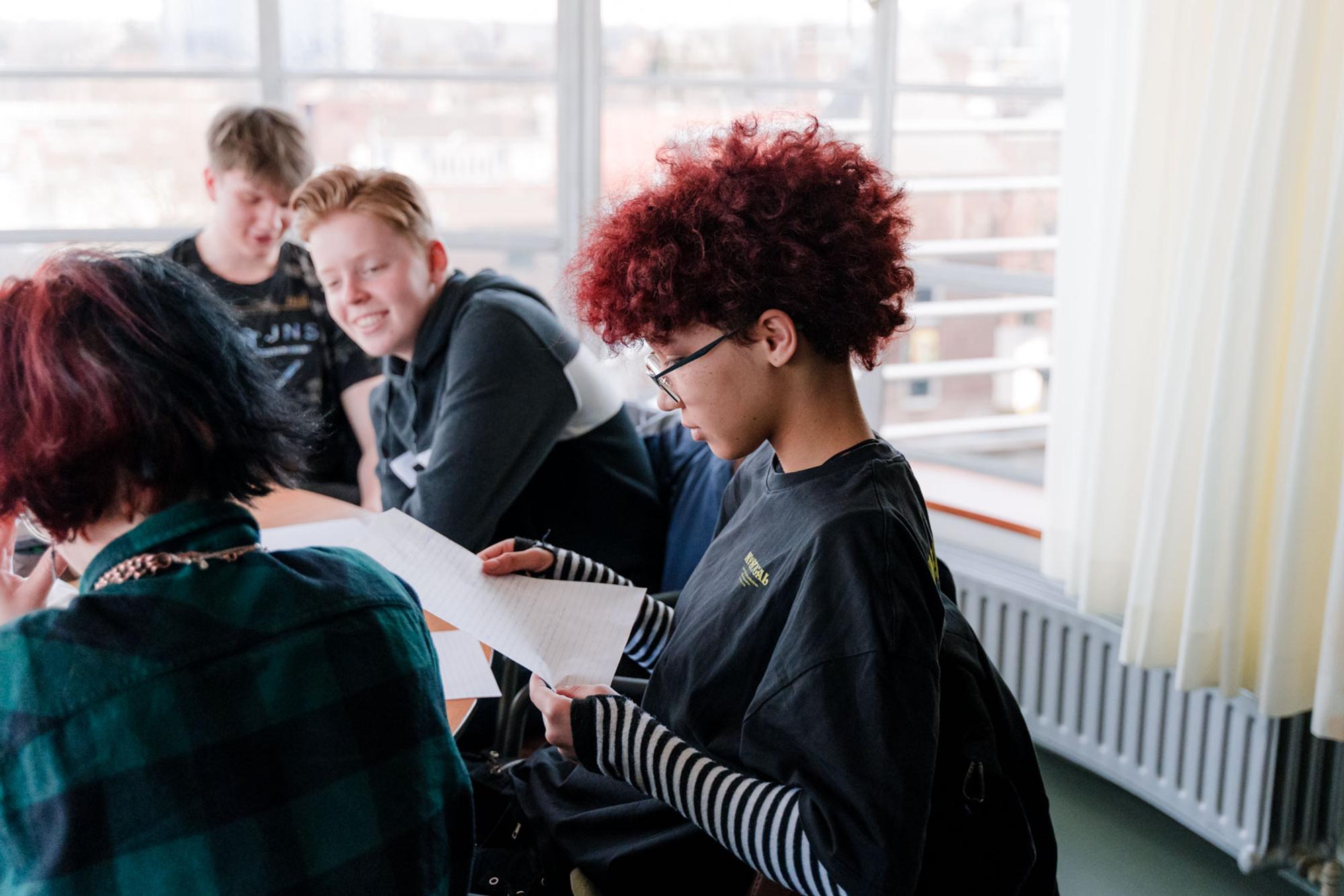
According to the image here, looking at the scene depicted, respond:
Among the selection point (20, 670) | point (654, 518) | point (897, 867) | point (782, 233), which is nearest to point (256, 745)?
point (20, 670)

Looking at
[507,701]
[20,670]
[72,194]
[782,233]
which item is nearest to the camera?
[20,670]

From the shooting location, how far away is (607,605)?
145 centimetres

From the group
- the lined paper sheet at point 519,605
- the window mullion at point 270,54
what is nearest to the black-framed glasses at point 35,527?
the lined paper sheet at point 519,605

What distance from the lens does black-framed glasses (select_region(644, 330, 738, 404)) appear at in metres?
1.22

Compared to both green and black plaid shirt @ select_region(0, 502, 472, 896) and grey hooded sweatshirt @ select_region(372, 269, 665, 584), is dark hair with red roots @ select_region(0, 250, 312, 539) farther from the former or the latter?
grey hooded sweatshirt @ select_region(372, 269, 665, 584)

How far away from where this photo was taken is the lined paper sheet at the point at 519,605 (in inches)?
51.9

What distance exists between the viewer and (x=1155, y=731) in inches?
93.2

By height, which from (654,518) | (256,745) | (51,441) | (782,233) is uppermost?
(782,233)

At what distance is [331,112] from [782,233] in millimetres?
2556

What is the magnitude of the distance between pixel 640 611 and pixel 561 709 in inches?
13.9

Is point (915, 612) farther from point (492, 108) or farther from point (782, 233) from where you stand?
point (492, 108)

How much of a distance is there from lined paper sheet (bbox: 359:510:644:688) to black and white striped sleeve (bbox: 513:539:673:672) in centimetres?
8

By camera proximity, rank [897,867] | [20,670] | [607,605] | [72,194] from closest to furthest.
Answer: [20,670], [897,867], [607,605], [72,194]

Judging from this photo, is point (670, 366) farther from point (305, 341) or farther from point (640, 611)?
point (305, 341)
